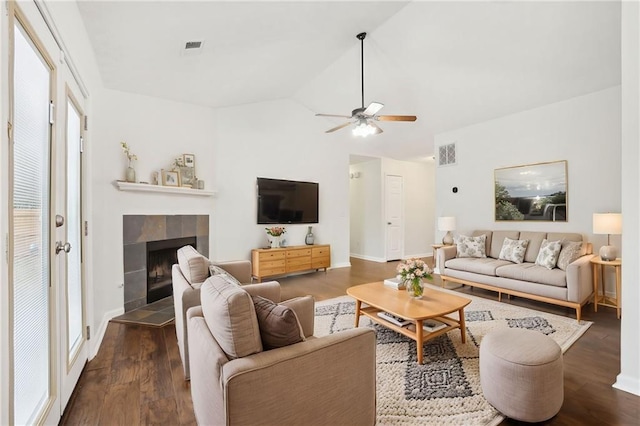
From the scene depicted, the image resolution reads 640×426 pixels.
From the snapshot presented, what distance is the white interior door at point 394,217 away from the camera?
293 inches

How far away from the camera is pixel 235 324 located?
1.25 m

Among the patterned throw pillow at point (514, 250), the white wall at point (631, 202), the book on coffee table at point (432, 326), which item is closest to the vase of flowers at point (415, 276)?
the book on coffee table at point (432, 326)

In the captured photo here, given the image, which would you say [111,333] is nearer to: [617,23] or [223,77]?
[223,77]

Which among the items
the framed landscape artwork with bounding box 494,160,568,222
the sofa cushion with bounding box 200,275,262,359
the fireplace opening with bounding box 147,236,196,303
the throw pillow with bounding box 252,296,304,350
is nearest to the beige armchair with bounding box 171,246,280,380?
the sofa cushion with bounding box 200,275,262,359

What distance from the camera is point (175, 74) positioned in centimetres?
347

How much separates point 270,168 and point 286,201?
0.68m

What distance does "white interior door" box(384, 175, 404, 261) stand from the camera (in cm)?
743

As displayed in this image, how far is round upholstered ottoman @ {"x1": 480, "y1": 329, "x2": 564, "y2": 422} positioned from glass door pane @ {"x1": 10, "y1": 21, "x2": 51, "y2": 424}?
2.36 meters

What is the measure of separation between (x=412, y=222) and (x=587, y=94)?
4.54m

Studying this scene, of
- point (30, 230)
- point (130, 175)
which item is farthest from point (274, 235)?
point (30, 230)

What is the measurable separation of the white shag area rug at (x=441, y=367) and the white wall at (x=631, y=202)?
2.23 feet

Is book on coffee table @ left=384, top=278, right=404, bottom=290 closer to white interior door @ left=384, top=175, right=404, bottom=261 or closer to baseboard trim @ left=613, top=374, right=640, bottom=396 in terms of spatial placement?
baseboard trim @ left=613, top=374, right=640, bottom=396

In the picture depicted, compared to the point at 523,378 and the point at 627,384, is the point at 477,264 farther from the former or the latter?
the point at 523,378

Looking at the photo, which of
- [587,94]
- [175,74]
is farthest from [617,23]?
[175,74]
